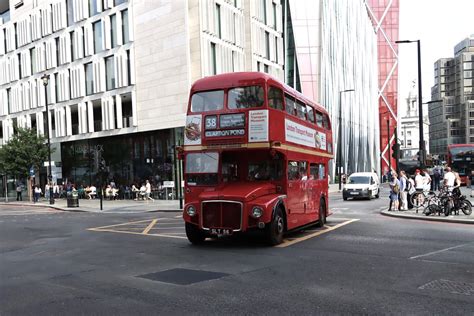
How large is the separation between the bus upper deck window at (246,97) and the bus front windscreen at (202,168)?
1416 millimetres

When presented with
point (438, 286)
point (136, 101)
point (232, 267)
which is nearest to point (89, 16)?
point (136, 101)

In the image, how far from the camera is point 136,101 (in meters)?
39.0

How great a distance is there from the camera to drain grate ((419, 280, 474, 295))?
22.8 ft

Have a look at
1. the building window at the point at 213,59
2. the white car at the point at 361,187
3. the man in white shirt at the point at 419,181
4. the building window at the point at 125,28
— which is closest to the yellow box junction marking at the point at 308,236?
the man in white shirt at the point at 419,181

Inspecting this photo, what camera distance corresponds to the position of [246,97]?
12195mm

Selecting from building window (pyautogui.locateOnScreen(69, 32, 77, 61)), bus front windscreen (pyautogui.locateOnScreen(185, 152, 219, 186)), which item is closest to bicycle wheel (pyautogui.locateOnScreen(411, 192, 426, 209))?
bus front windscreen (pyautogui.locateOnScreen(185, 152, 219, 186))

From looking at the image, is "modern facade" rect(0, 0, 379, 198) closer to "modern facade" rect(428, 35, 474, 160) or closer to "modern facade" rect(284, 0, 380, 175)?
"modern facade" rect(284, 0, 380, 175)

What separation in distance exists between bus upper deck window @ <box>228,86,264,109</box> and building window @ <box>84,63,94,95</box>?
3413 cm

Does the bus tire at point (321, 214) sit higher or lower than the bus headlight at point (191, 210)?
lower

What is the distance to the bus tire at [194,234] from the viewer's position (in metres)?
12.5

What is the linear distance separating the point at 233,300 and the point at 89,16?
4192cm

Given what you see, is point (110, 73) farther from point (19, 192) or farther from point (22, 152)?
point (19, 192)

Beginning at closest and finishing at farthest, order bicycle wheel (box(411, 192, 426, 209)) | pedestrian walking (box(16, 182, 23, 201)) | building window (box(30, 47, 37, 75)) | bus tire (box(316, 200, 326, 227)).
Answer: bus tire (box(316, 200, 326, 227)) → bicycle wheel (box(411, 192, 426, 209)) → pedestrian walking (box(16, 182, 23, 201)) → building window (box(30, 47, 37, 75))

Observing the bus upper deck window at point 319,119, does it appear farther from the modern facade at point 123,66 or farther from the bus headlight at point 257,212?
the modern facade at point 123,66
